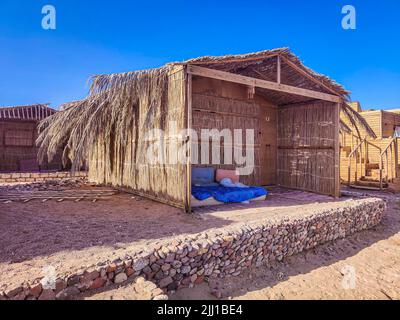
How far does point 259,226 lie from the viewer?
176 inches

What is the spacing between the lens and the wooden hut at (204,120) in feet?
19.9

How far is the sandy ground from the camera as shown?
3105 millimetres

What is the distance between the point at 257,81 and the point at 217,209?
349 cm

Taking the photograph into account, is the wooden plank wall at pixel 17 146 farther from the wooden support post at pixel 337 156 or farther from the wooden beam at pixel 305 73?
the wooden support post at pixel 337 156

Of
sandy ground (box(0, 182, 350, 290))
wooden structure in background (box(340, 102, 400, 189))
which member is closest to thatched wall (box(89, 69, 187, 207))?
sandy ground (box(0, 182, 350, 290))

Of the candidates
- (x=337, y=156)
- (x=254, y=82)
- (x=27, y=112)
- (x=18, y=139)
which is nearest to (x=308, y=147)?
(x=337, y=156)

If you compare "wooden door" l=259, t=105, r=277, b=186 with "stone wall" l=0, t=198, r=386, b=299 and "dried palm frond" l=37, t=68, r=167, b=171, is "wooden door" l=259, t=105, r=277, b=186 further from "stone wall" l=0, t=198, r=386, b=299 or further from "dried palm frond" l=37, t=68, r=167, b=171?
"dried palm frond" l=37, t=68, r=167, b=171

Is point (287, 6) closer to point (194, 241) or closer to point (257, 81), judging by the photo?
point (257, 81)

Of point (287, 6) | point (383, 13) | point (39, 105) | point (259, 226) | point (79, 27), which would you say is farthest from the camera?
point (39, 105)

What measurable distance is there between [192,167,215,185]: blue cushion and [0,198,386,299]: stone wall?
3142mm

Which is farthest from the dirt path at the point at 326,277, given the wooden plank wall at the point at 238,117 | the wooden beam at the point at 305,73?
the wooden beam at the point at 305,73

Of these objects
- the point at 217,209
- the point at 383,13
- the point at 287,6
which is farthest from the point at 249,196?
the point at 383,13

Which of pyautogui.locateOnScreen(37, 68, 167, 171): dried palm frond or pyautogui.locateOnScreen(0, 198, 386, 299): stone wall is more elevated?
pyautogui.locateOnScreen(37, 68, 167, 171): dried palm frond

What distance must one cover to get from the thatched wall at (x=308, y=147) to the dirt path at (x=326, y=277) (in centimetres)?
288
